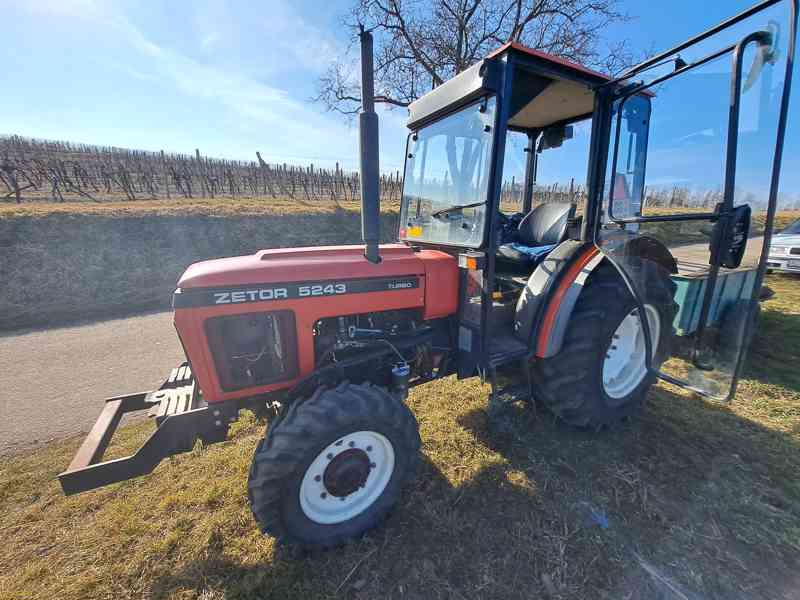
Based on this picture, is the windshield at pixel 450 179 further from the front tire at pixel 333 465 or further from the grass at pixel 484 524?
the grass at pixel 484 524

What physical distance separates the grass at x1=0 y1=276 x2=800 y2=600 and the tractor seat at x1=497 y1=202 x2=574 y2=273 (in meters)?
1.21

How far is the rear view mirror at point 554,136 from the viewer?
3006 millimetres

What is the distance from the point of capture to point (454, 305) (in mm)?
2416

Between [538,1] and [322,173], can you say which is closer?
[538,1]

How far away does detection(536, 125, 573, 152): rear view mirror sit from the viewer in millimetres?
3006

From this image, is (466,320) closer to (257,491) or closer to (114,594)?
(257,491)

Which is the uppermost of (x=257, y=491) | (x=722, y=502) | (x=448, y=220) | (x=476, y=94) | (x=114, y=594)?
(x=476, y=94)

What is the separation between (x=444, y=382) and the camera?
3.45 metres

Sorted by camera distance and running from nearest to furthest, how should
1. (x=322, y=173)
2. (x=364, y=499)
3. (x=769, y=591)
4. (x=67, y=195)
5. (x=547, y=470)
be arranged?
(x=769, y=591) → (x=364, y=499) → (x=547, y=470) → (x=67, y=195) → (x=322, y=173)

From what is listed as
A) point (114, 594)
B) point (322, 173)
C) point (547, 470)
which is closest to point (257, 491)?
point (114, 594)

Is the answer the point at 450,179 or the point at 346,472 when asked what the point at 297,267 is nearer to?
the point at 346,472

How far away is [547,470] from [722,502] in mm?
923

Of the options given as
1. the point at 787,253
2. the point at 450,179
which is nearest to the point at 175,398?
the point at 450,179

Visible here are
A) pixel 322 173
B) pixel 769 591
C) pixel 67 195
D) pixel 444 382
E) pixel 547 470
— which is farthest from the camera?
pixel 322 173
